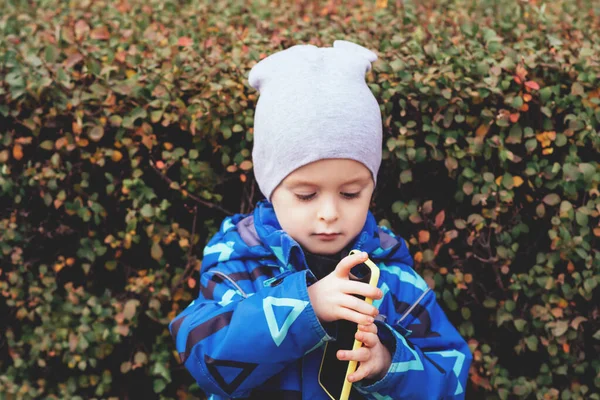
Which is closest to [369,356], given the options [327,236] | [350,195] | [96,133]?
[327,236]

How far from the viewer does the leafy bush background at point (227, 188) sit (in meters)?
2.71

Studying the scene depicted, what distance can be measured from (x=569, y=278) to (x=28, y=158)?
96.3 inches

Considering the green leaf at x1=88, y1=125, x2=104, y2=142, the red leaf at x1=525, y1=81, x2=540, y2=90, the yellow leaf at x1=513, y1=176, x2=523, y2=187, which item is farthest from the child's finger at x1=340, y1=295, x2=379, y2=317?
the green leaf at x1=88, y1=125, x2=104, y2=142

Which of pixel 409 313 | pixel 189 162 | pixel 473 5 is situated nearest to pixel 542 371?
pixel 409 313

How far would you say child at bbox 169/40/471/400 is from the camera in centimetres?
174

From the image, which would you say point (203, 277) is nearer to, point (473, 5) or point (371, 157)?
point (371, 157)

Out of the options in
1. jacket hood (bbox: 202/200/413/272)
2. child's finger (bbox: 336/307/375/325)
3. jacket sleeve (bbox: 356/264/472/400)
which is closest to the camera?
child's finger (bbox: 336/307/375/325)

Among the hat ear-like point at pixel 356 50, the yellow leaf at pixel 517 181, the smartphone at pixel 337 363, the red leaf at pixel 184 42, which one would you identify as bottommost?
the smartphone at pixel 337 363

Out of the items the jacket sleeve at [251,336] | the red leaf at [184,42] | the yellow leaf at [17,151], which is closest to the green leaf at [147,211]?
the yellow leaf at [17,151]

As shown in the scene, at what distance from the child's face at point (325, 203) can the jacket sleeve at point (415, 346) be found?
26 centimetres

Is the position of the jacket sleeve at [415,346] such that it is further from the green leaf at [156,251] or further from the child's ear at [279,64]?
the green leaf at [156,251]

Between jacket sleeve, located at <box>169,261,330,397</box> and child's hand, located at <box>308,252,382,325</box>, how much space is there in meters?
0.05

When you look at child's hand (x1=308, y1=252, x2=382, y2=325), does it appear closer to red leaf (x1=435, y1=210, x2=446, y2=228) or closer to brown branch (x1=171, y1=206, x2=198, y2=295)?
red leaf (x1=435, y1=210, x2=446, y2=228)

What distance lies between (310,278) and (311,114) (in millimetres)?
461
